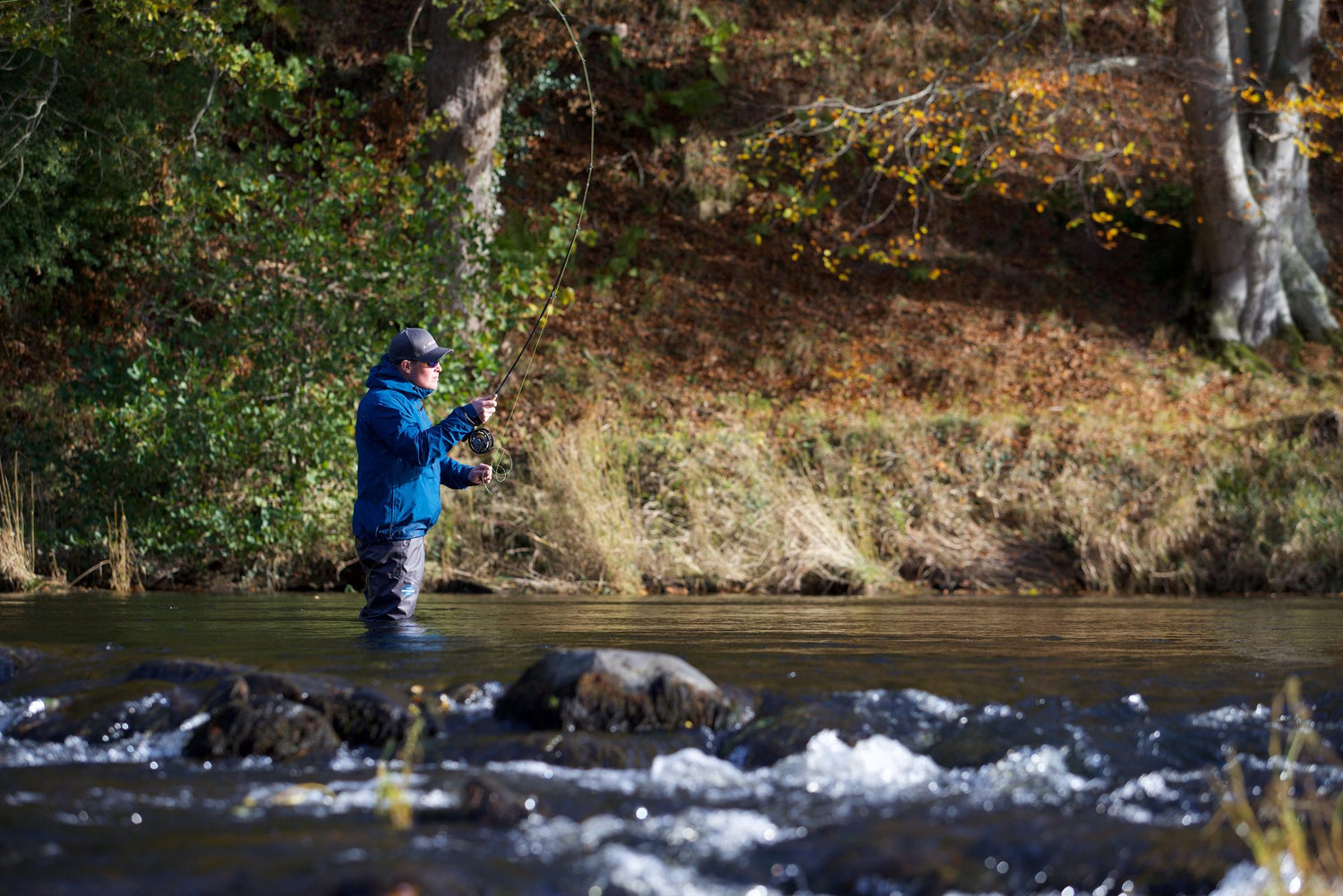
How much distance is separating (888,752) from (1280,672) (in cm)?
256

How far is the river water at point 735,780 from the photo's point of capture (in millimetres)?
3689

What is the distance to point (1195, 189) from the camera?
65.4 feet

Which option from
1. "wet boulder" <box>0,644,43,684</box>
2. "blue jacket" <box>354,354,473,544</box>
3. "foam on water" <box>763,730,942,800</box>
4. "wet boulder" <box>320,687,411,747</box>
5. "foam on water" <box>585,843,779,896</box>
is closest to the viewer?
"foam on water" <box>585,843,779,896</box>

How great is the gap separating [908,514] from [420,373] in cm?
742

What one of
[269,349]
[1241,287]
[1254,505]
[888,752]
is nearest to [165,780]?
[888,752]

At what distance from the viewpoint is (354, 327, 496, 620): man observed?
761 centimetres

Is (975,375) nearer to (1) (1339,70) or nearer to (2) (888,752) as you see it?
(1) (1339,70)

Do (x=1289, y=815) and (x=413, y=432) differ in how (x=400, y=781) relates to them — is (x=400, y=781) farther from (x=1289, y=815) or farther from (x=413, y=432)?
(x=413, y=432)

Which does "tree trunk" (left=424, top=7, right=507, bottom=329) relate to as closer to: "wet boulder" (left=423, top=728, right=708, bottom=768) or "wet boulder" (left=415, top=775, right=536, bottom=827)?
"wet boulder" (left=423, top=728, right=708, bottom=768)

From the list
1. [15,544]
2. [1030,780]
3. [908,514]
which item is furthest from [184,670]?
[908,514]

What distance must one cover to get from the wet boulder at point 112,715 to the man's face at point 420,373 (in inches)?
108

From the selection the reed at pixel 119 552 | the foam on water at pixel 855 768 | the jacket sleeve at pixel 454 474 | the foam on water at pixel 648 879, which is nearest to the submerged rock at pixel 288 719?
the foam on water at pixel 855 768

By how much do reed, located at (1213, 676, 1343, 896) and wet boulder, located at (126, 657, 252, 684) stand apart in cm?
393

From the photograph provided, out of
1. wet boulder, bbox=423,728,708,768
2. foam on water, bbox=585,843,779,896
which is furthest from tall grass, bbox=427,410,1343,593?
foam on water, bbox=585,843,779,896
